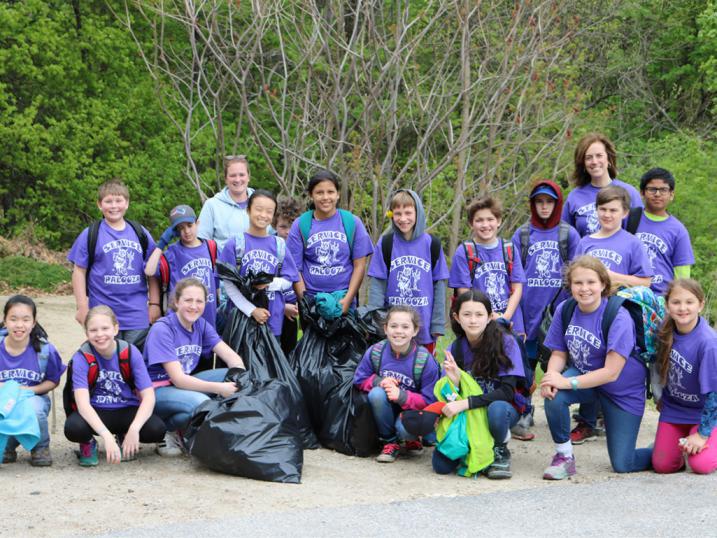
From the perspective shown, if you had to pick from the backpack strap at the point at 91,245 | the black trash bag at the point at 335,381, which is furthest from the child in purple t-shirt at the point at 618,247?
the backpack strap at the point at 91,245

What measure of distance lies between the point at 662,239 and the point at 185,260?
10.8 feet

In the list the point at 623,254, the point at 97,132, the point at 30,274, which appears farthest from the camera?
the point at 97,132

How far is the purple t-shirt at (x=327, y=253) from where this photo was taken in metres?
6.64

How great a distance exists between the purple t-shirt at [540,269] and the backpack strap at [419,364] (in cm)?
96

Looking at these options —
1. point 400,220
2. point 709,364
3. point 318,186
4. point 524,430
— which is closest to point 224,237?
point 318,186

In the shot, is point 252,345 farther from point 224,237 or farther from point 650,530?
point 650,530

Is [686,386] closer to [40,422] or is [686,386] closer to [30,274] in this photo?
[40,422]

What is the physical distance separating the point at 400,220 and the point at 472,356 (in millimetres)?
1128

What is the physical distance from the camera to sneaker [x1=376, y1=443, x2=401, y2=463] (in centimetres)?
602

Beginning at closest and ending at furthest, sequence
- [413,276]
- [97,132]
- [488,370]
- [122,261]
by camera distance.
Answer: [488,370] < [122,261] < [413,276] < [97,132]

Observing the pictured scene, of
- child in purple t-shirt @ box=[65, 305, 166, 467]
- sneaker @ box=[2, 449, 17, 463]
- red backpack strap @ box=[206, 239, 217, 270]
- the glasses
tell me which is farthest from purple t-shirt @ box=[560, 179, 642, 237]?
sneaker @ box=[2, 449, 17, 463]

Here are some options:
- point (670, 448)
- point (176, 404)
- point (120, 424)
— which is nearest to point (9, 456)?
point (120, 424)

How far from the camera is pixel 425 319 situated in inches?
256

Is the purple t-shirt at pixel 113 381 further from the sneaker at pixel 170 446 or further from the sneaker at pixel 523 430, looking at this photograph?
the sneaker at pixel 523 430
